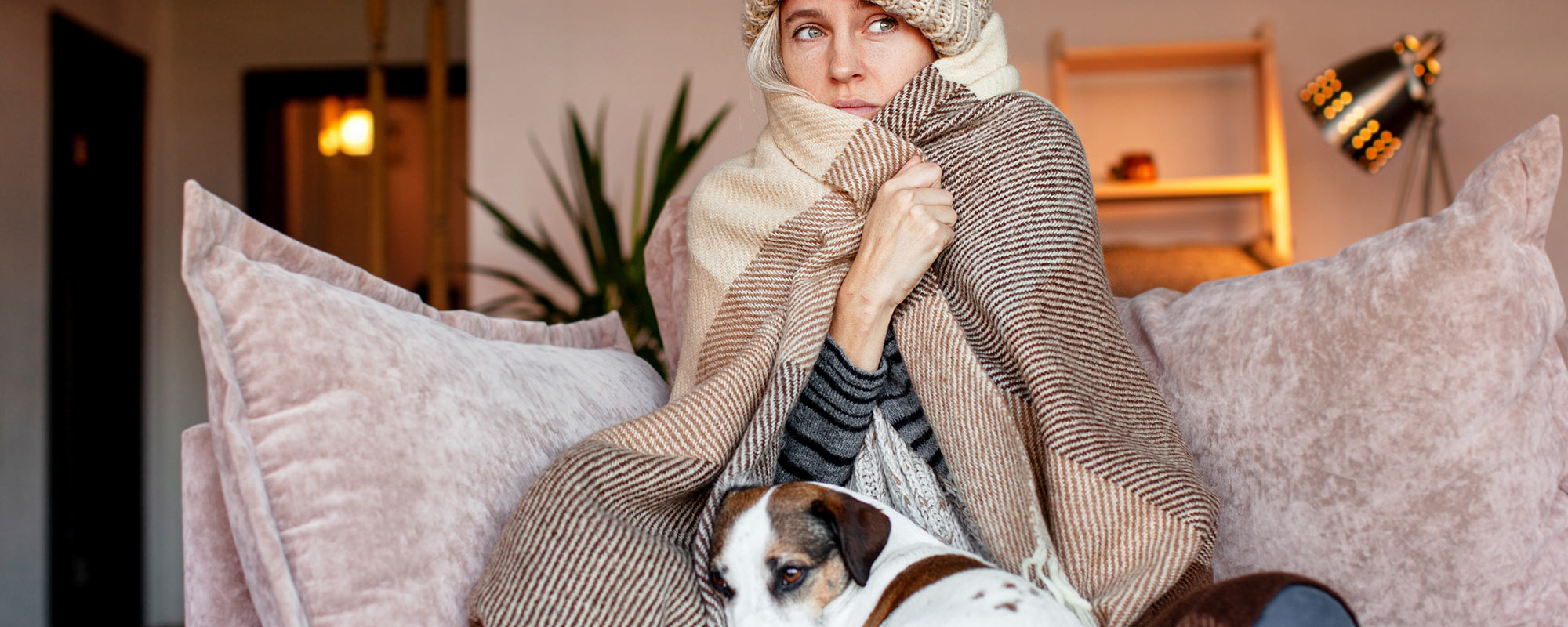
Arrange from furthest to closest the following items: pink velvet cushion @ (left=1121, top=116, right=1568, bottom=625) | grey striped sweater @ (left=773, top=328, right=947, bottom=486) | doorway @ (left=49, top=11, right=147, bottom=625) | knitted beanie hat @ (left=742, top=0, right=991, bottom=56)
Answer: doorway @ (left=49, top=11, right=147, bottom=625), knitted beanie hat @ (left=742, top=0, right=991, bottom=56), grey striped sweater @ (left=773, top=328, right=947, bottom=486), pink velvet cushion @ (left=1121, top=116, right=1568, bottom=625)

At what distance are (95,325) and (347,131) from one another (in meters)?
1.29

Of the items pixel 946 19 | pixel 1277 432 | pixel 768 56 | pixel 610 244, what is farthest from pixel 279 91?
pixel 1277 432

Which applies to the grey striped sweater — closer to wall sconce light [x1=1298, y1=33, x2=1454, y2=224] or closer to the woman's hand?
the woman's hand

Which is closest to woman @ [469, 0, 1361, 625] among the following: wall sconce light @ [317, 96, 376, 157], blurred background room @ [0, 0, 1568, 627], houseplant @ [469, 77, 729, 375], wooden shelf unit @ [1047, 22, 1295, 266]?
houseplant @ [469, 77, 729, 375]

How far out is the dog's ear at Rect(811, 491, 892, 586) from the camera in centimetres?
81

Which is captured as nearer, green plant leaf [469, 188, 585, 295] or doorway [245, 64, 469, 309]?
green plant leaf [469, 188, 585, 295]

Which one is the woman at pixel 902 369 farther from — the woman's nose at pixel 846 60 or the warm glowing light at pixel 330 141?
the warm glowing light at pixel 330 141

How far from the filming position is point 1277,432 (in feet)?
3.43

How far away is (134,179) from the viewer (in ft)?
13.5

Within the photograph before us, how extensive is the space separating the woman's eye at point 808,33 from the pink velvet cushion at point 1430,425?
64 cm

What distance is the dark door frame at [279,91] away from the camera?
14.6 ft

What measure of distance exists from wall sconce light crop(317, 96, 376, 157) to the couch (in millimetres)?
3884

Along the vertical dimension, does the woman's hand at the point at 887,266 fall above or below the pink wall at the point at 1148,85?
below

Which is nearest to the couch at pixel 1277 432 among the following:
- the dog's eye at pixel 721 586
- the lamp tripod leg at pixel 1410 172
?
the dog's eye at pixel 721 586
